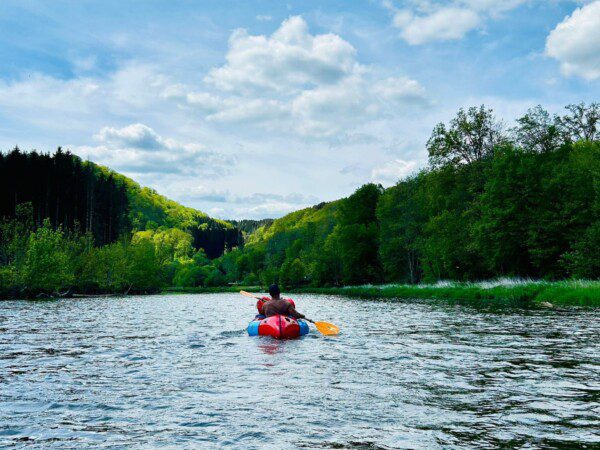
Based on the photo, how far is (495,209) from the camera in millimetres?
42281

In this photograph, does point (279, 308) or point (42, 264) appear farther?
point (42, 264)

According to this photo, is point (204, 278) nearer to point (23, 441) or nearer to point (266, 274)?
point (266, 274)

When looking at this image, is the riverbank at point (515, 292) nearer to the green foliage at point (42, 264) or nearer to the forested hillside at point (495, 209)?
the forested hillside at point (495, 209)

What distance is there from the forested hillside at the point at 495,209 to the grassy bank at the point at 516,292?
3398 millimetres

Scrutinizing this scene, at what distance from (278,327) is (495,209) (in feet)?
102

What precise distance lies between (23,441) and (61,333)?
14.1 meters

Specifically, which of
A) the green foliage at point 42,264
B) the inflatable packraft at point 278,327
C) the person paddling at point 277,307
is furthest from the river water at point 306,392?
the green foliage at point 42,264

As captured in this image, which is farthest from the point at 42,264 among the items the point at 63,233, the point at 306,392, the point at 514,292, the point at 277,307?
the point at 306,392

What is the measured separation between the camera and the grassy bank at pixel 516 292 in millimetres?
29391

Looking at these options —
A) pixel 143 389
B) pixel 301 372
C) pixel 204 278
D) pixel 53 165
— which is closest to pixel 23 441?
pixel 143 389

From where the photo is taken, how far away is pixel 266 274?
11100cm

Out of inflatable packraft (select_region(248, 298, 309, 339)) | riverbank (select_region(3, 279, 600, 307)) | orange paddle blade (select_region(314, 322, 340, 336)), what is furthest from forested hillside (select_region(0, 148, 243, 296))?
orange paddle blade (select_region(314, 322, 340, 336))

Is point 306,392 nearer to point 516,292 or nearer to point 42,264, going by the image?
point 516,292

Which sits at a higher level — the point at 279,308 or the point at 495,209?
the point at 495,209
